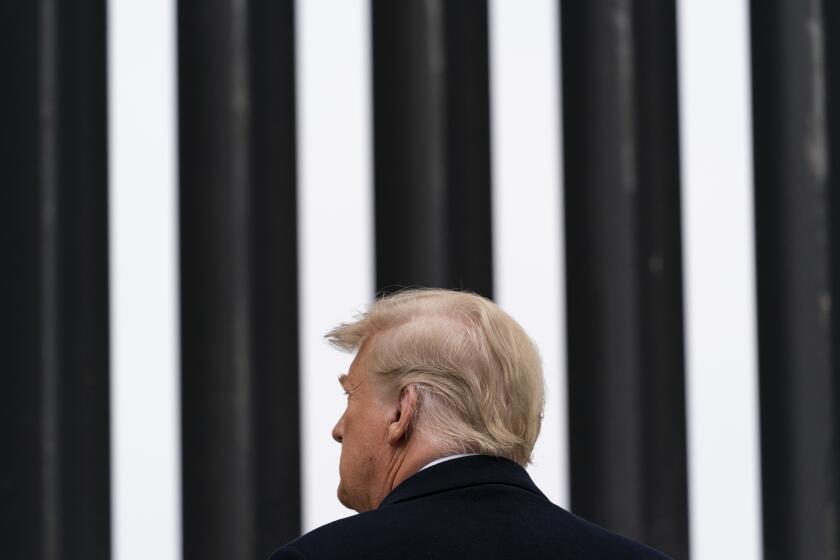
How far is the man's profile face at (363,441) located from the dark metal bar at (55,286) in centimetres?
116

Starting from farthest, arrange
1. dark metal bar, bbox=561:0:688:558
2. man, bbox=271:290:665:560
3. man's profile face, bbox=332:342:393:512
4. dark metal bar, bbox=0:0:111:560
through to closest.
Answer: dark metal bar, bbox=561:0:688:558 < dark metal bar, bbox=0:0:111:560 < man's profile face, bbox=332:342:393:512 < man, bbox=271:290:665:560

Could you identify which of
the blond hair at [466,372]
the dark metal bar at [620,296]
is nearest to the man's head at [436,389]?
the blond hair at [466,372]

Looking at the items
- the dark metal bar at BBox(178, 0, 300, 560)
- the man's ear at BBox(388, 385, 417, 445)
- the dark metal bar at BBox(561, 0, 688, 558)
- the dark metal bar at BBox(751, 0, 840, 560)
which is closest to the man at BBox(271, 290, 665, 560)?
the man's ear at BBox(388, 385, 417, 445)

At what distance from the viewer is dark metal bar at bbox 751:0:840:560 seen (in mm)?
2275

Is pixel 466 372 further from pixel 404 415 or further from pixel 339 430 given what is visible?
pixel 339 430

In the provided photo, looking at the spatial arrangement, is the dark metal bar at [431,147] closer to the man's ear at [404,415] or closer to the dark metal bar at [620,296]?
the dark metal bar at [620,296]

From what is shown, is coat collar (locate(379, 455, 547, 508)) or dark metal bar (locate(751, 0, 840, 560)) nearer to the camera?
coat collar (locate(379, 455, 547, 508))

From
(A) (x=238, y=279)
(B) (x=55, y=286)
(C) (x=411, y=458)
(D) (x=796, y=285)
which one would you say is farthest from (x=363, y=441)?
(D) (x=796, y=285)

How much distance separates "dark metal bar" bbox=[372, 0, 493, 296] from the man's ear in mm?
1111

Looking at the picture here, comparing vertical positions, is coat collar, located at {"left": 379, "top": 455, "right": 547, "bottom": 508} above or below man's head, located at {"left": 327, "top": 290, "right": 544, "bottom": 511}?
below

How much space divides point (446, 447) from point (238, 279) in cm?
120

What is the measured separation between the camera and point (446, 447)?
1004 mm

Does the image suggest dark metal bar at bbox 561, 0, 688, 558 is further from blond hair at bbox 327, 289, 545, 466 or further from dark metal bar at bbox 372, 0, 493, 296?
blond hair at bbox 327, 289, 545, 466

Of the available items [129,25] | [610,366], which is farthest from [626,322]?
[129,25]
